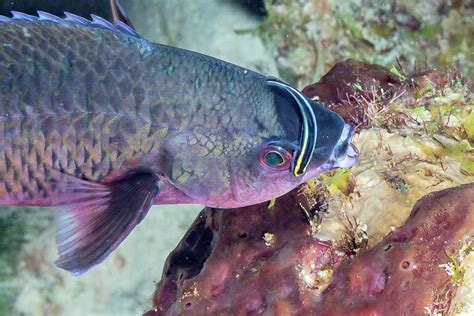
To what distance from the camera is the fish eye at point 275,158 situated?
2.74 metres

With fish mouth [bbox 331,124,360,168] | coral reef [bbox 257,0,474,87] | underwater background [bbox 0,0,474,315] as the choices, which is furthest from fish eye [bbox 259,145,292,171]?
coral reef [bbox 257,0,474,87]

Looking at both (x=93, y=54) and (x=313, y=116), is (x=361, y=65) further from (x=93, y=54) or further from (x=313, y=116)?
(x=93, y=54)

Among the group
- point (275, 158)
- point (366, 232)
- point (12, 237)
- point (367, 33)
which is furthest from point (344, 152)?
point (367, 33)

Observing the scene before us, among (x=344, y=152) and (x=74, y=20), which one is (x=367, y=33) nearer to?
(x=344, y=152)

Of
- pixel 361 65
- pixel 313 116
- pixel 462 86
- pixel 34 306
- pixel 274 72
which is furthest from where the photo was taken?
pixel 274 72

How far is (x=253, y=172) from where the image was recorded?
9.30ft

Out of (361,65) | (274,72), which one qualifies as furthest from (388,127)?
(274,72)

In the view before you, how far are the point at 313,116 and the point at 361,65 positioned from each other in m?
2.00

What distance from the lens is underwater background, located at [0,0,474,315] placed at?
5.09 metres

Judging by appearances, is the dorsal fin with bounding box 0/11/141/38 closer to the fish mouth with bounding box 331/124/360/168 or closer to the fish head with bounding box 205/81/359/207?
the fish head with bounding box 205/81/359/207

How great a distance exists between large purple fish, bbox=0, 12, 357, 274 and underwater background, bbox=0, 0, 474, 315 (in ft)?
7.63

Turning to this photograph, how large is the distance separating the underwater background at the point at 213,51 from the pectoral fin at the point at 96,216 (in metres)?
2.62

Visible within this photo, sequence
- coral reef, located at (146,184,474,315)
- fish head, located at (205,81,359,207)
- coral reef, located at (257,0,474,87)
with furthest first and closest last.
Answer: coral reef, located at (257,0,474,87)
fish head, located at (205,81,359,207)
coral reef, located at (146,184,474,315)

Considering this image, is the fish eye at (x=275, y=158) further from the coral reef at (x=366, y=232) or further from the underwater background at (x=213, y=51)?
the underwater background at (x=213, y=51)
